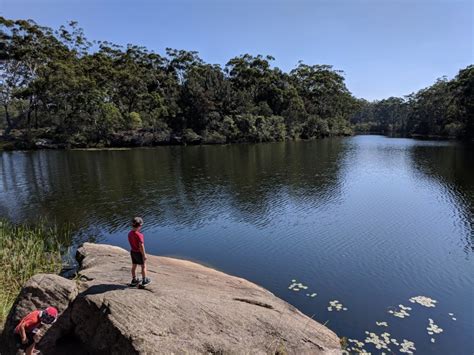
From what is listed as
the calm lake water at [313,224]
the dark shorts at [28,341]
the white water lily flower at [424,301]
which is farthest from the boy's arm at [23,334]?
the white water lily flower at [424,301]

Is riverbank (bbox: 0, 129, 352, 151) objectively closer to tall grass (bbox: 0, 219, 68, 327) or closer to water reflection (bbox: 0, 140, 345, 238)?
water reflection (bbox: 0, 140, 345, 238)

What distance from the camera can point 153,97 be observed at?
87375 millimetres

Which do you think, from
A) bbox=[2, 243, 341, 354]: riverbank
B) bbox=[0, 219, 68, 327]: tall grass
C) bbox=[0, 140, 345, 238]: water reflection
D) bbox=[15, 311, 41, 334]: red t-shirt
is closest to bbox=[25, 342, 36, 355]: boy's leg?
bbox=[15, 311, 41, 334]: red t-shirt

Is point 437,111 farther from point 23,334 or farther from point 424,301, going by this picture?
point 23,334

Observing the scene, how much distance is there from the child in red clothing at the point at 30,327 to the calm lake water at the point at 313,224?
26.7 ft

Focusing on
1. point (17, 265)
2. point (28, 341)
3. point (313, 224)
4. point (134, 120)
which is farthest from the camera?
point (134, 120)

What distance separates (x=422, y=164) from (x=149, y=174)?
118 ft

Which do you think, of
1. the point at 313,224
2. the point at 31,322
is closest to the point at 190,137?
the point at 313,224

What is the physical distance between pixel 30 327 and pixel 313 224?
17380mm

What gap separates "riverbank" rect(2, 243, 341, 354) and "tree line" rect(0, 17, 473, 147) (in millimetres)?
70600

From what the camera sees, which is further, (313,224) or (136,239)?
(313,224)

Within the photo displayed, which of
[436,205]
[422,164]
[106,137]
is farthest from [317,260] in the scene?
[106,137]

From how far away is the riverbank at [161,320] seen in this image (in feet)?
25.6

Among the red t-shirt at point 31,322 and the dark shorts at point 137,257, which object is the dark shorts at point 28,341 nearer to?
the red t-shirt at point 31,322
